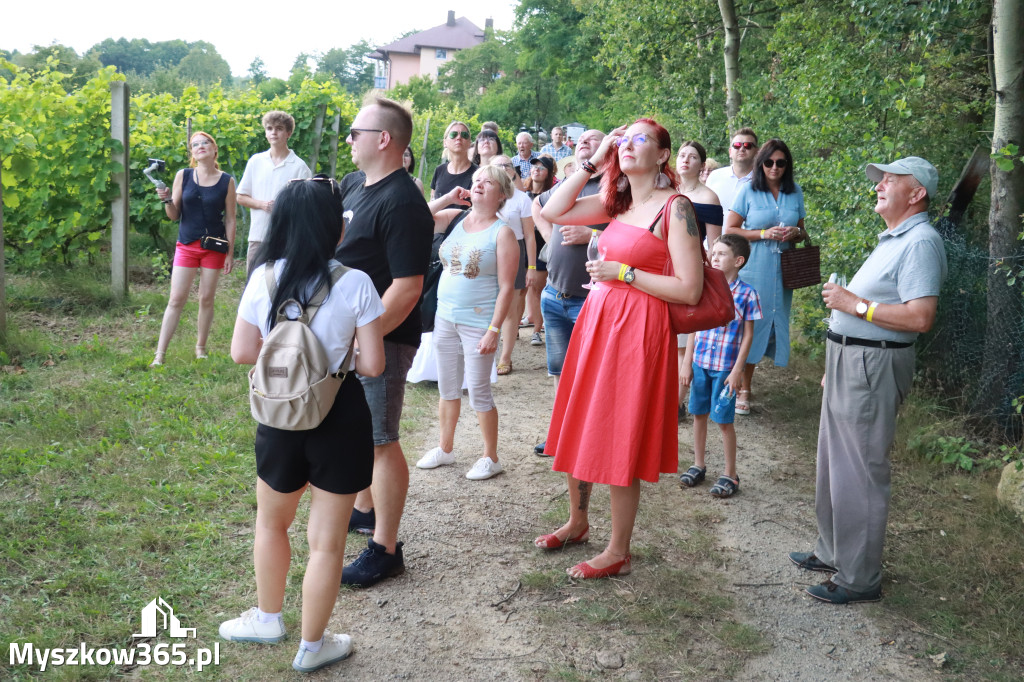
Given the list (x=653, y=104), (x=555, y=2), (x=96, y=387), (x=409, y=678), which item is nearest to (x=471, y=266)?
(x=409, y=678)

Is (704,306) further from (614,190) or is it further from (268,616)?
(268,616)

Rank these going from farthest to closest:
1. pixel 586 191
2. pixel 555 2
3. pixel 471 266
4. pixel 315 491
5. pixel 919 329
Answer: pixel 555 2
pixel 586 191
pixel 471 266
pixel 919 329
pixel 315 491

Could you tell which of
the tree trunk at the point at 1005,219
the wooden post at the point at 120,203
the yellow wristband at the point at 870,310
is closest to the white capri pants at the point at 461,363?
the yellow wristband at the point at 870,310

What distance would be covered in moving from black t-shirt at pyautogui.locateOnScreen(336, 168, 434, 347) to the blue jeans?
1843 millimetres

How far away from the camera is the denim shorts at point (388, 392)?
3799mm

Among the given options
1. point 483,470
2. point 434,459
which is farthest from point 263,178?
point 483,470

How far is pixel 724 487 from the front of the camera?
5.22m

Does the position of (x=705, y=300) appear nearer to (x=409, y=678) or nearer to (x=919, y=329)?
(x=919, y=329)

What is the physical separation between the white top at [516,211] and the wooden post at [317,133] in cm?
614

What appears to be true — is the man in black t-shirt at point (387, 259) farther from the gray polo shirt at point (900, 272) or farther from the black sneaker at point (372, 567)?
the gray polo shirt at point (900, 272)

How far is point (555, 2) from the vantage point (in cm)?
3906

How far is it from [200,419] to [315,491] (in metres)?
3.19

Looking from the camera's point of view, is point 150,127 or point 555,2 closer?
point 150,127

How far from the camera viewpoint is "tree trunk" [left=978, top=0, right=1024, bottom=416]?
565 cm
